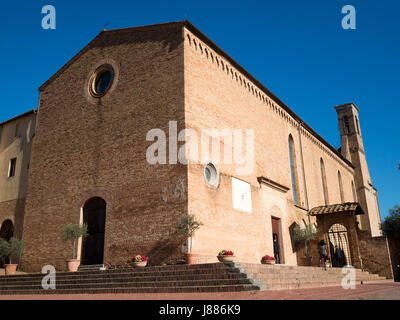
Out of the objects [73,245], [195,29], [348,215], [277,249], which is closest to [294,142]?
[348,215]

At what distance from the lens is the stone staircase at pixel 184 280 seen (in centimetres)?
812

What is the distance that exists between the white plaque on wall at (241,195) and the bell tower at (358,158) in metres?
22.0

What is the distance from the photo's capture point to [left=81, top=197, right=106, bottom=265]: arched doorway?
1428 centimetres

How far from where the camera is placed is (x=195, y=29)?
14.8 metres

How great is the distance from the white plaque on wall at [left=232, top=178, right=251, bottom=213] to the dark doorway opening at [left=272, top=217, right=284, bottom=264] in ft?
9.55

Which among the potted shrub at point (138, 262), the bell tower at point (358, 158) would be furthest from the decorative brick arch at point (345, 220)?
the bell tower at point (358, 158)

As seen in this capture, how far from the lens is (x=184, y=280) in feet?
29.2

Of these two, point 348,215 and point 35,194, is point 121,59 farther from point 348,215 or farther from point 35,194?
point 348,215

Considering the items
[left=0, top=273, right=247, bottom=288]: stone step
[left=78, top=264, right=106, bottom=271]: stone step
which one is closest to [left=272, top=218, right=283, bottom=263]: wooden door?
[left=78, top=264, right=106, bottom=271]: stone step

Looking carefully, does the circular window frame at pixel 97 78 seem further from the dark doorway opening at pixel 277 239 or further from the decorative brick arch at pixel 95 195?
the dark doorway opening at pixel 277 239

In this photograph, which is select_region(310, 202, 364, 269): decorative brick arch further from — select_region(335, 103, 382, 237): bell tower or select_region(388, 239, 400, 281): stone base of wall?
select_region(335, 103, 382, 237): bell tower

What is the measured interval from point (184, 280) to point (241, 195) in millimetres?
6747
